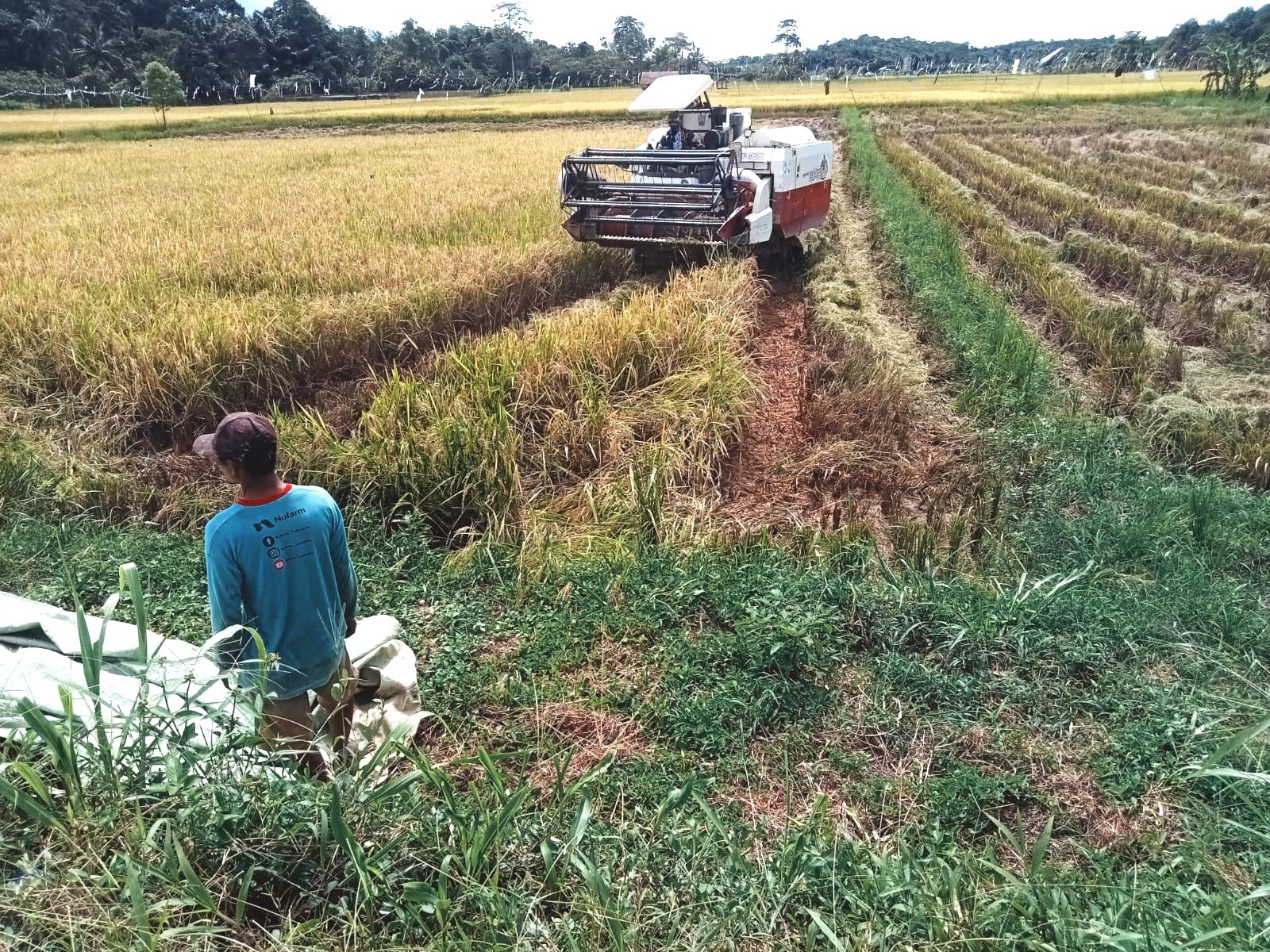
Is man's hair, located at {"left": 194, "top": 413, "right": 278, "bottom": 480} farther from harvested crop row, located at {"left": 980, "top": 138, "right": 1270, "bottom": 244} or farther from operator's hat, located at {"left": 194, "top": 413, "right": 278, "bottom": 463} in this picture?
harvested crop row, located at {"left": 980, "top": 138, "right": 1270, "bottom": 244}

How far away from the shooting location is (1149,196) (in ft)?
47.4

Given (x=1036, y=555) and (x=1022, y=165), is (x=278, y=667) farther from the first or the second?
(x=1022, y=165)

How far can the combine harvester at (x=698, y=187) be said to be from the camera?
8844mm

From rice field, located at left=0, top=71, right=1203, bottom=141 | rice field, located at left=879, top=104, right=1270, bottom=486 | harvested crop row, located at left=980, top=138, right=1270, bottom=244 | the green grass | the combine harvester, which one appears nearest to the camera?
the green grass

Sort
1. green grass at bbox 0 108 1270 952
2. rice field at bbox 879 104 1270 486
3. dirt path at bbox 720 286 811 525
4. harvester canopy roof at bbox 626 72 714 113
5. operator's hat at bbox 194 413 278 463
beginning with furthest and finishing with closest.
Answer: harvester canopy roof at bbox 626 72 714 113, rice field at bbox 879 104 1270 486, dirt path at bbox 720 286 811 525, operator's hat at bbox 194 413 278 463, green grass at bbox 0 108 1270 952

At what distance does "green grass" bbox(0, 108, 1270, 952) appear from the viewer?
1.96m

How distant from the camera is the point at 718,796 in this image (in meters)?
2.79

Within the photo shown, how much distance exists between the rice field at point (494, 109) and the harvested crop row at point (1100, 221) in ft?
65.6

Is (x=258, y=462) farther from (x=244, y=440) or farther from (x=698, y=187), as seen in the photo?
(x=698, y=187)

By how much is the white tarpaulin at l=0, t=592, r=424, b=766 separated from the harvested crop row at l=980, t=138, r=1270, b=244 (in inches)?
523

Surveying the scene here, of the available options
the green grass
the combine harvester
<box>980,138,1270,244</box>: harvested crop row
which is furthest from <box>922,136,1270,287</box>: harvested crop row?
the green grass

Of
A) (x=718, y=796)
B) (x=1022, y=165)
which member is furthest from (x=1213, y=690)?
(x=1022, y=165)

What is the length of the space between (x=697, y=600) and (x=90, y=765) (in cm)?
243

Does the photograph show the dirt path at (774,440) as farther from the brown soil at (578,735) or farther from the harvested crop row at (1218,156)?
the harvested crop row at (1218,156)
